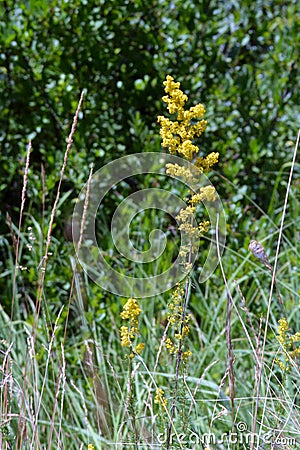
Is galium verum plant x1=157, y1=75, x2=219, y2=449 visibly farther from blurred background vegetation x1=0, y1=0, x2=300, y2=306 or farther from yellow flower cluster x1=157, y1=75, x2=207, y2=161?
blurred background vegetation x1=0, y1=0, x2=300, y2=306

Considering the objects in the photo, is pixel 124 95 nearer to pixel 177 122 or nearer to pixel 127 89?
pixel 127 89

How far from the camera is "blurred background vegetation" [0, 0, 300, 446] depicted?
3285 mm

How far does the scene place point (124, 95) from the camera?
3426 millimetres

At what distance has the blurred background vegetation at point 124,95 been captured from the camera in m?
3.29

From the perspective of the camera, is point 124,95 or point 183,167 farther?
point 124,95

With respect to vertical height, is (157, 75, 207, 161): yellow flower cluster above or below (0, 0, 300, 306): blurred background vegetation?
below

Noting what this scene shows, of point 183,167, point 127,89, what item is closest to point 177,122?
point 183,167

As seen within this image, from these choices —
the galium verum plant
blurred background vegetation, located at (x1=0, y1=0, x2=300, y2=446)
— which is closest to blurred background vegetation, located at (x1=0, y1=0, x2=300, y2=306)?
blurred background vegetation, located at (x1=0, y1=0, x2=300, y2=446)

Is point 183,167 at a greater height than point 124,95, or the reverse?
point 124,95

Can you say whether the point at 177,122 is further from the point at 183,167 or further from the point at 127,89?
the point at 127,89

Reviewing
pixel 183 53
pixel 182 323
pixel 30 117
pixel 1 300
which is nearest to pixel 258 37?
pixel 183 53

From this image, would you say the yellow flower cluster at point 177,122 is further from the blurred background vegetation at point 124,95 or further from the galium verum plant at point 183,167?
the blurred background vegetation at point 124,95

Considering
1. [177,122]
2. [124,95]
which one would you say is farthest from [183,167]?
[124,95]

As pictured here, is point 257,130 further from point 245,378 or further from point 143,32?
point 245,378
